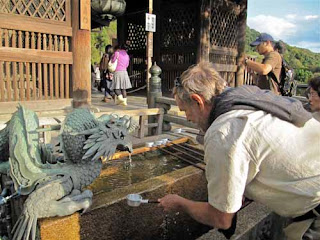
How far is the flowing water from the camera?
2.79m

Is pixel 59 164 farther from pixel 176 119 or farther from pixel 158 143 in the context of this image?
pixel 176 119

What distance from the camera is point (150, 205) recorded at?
2.37 meters

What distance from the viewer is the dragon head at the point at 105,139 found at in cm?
197

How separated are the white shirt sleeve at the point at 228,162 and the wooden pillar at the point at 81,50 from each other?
446cm

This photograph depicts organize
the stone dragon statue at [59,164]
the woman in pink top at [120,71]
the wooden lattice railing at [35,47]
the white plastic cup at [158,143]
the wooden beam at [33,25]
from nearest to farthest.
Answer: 1. the stone dragon statue at [59,164]
2. the white plastic cup at [158,143]
3. the wooden beam at [33,25]
4. the wooden lattice railing at [35,47]
5. the woman in pink top at [120,71]

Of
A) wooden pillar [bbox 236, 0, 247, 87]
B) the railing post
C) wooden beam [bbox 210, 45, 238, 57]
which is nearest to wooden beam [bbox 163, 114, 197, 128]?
the railing post

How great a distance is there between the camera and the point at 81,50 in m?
5.38

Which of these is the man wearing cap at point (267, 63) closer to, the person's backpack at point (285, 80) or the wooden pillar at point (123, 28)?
the person's backpack at point (285, 80)

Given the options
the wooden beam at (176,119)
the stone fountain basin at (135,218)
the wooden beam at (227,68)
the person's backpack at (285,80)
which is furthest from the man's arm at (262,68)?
the wooden beam at (227,68)

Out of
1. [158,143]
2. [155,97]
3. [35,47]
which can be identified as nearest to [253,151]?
[158,143]

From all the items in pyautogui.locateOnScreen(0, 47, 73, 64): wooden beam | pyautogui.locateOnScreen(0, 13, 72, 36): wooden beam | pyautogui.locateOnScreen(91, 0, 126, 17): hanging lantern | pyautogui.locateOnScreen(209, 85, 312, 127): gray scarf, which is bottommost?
pyautogui.locateOnScreen(209, 85, 312, 127): gray scarf

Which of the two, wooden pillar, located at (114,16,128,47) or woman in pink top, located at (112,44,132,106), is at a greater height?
wooden pillar, located at (114,16,128,47)

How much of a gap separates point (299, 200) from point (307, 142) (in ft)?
1.02

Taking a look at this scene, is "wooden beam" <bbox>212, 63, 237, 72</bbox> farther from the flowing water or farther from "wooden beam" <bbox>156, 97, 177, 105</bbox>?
the flowing water
